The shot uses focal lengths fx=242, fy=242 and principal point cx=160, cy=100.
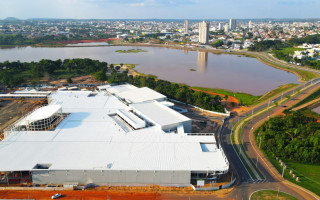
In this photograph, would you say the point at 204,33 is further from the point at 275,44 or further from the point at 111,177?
the point at 111,177

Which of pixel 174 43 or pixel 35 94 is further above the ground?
pixel 174 43

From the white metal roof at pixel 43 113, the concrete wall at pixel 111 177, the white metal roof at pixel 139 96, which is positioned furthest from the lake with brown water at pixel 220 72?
the concrete wall at pixel 111 177

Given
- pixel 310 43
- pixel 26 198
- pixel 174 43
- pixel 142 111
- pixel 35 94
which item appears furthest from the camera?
pixel 174 43

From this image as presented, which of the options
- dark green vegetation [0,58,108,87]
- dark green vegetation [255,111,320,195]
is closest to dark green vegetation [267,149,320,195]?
dark green vegetation [255,111,320,195]

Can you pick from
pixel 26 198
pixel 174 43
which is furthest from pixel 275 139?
pixel 174 43

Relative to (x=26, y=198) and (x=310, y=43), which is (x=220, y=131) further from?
(x=310, y=43)

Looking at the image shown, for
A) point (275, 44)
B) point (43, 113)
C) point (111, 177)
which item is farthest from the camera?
point (275, 44)

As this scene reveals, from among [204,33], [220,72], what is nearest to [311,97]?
[220,72]

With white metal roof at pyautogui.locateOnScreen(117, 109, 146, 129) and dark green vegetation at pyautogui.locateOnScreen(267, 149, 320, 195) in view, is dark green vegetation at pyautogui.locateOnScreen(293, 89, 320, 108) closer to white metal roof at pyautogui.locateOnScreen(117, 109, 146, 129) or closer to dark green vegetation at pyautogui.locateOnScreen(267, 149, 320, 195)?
dark green vegetation at pyautogui.locateOnScreen(267, 149, 320, 195)
